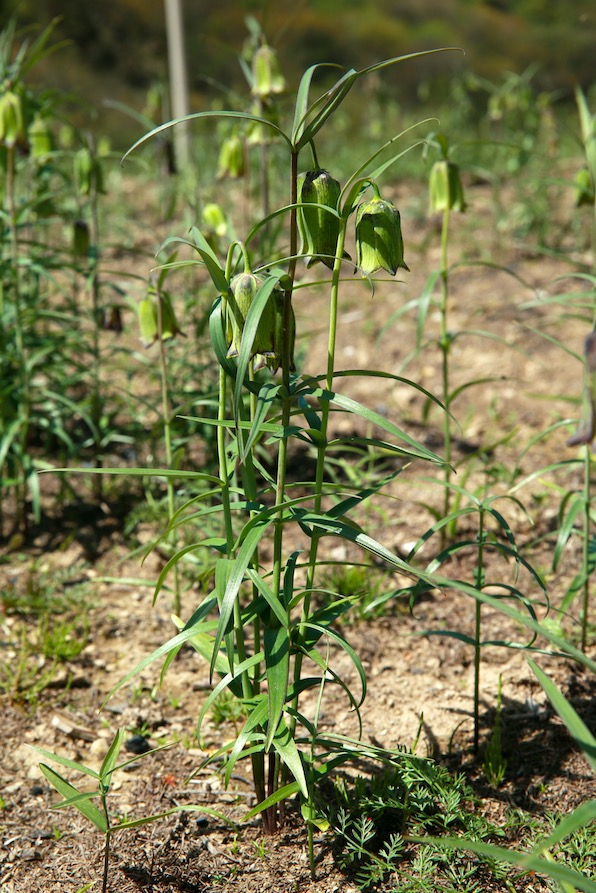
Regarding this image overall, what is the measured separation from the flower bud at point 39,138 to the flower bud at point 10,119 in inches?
23.5

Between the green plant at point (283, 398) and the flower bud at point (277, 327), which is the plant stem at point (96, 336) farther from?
the flower bud at point (277, 327)

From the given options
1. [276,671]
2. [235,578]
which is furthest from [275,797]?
[235,578]

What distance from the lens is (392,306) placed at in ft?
14.1

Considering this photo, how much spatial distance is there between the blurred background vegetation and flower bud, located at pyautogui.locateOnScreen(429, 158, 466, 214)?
5328 millimetres

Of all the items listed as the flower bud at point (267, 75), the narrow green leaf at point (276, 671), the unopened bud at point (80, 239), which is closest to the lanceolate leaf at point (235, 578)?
the narrow green leaf at point (276, 671)

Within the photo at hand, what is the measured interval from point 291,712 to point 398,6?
845 centimetres

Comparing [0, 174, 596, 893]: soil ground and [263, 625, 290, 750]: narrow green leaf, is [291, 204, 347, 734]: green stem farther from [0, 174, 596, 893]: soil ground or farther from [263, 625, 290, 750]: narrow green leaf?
[0, 174, 596, 893]: soil ground

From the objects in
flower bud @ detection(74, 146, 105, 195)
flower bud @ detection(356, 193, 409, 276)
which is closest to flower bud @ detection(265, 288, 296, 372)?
flower bud @ detection(356, 193, 409, 276)

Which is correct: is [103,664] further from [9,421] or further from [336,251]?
[336,251]

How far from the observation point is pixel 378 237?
1396mm

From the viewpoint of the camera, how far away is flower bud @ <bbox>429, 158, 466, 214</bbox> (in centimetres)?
235

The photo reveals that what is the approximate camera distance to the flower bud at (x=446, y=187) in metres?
2.35

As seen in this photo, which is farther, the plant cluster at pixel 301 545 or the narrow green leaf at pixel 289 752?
the narrow green leaf at pixel 289 752

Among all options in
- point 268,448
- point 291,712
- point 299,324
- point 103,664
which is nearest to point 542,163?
point 299,324
